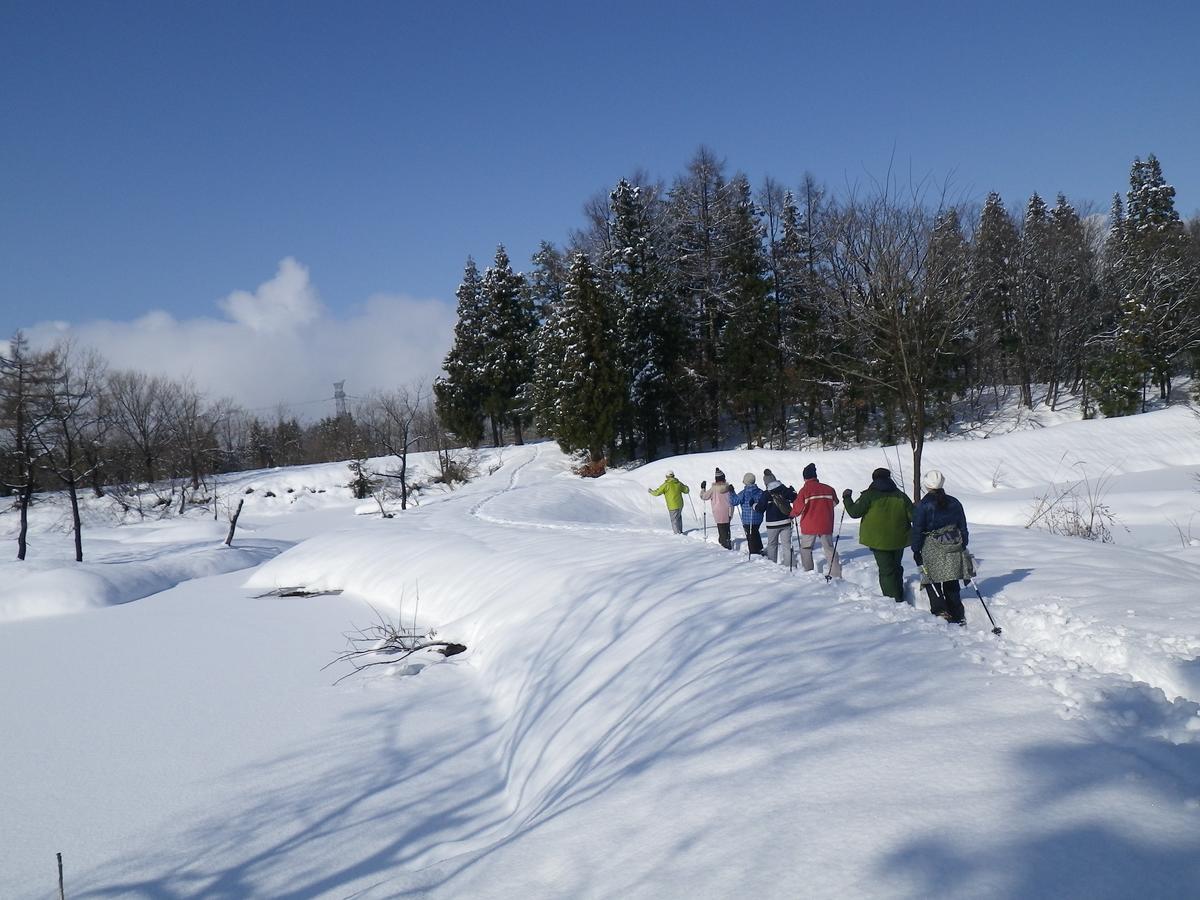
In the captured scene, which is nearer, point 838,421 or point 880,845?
point 880,845

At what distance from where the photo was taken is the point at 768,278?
116 feet

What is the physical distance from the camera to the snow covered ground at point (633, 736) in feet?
9.70

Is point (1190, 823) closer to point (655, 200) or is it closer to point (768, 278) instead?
point (768, 278)

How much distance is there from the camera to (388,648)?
9.22 m

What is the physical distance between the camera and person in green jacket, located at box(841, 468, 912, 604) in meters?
8.02

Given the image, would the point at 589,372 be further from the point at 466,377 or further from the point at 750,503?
the point at 750,503

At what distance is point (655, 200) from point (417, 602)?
32.5m

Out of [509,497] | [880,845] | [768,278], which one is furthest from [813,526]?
[768,278]

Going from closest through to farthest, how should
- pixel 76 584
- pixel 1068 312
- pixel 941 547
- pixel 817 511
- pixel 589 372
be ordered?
pixel 941 547 → pixel 817 511 → pixel 76 584 → pixel 589 372 → pixel 1068 312

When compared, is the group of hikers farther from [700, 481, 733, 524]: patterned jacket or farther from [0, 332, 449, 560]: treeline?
[0, 332, 449, 560]: treeline

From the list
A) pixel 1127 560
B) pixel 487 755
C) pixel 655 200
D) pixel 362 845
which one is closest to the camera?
pixel 362 845

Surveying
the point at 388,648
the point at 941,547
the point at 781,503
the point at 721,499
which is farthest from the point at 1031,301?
the point at 388,648

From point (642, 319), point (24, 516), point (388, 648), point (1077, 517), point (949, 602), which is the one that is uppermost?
point (642, 319)

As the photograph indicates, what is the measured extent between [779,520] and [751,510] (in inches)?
42.4
